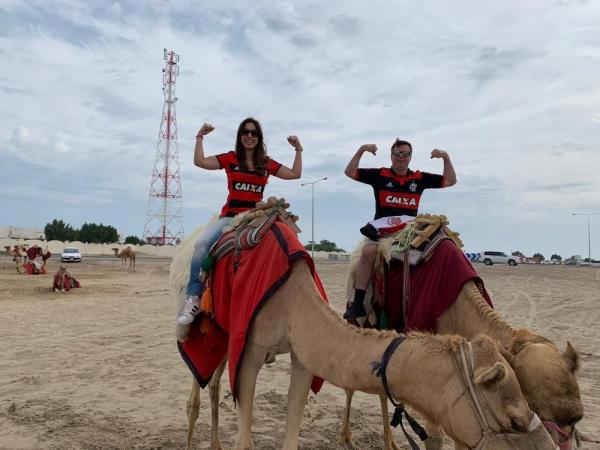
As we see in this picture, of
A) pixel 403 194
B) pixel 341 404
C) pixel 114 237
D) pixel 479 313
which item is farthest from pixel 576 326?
pixel 114 237

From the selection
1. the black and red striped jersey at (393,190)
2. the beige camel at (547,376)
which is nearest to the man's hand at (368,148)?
the black and red striped jersey at (393,190)

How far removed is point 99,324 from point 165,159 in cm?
5360

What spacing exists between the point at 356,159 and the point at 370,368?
3297 millimetres

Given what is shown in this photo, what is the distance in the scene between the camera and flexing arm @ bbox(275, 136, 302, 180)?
17.9ft

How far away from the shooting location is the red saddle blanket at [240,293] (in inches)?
148

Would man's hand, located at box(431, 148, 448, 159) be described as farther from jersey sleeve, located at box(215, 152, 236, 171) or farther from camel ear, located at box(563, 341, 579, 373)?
camel ear, located at box(563, 341, 579, 373)

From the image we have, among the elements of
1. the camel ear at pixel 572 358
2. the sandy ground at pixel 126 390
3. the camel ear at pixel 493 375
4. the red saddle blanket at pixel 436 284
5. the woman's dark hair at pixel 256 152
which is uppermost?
the woman's dark hair at pixel 256 152

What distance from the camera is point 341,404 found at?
682cm

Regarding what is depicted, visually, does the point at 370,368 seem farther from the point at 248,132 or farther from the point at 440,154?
the point at 440,154

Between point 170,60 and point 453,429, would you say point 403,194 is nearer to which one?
point 453,429

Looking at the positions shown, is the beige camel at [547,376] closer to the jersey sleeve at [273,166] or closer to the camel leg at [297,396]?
the camel leg at [297,396]

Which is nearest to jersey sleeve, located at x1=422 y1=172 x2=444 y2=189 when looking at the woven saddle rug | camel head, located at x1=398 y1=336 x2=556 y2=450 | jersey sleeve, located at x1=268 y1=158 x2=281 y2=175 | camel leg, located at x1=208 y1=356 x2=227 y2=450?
the woven saddle rug

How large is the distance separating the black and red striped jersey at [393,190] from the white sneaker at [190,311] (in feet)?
7.03

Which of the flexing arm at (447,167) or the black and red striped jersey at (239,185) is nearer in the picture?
the black and red striped jersey at (239,185)
